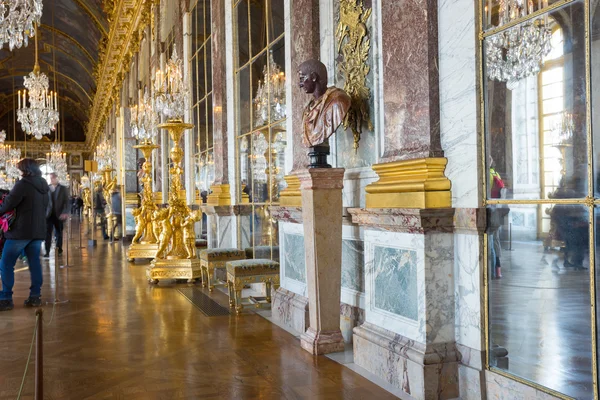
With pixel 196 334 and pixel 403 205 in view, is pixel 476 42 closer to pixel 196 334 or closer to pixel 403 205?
pixel 403 205

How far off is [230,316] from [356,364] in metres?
2.28

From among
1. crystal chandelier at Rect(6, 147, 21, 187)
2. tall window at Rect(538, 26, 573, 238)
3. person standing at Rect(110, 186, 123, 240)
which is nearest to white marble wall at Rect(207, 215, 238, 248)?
tall window at Rect(538, 26, 573, 238)

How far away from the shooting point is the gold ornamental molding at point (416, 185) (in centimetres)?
364

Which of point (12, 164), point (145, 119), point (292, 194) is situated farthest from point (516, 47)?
point (12, 164)

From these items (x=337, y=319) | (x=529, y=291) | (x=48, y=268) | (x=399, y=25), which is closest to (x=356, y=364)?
(x=337, y=319)

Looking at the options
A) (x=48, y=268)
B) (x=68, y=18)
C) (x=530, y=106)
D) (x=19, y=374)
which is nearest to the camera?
(x=530, y=106)

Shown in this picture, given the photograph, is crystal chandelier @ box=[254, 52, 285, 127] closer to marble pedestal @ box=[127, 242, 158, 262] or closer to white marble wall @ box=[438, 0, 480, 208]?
white marble wall @ box=[438, 0, 480, 208]

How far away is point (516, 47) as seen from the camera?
3254mm

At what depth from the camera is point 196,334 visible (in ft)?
17.7

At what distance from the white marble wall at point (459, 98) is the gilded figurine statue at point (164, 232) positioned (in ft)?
Result: 20.1

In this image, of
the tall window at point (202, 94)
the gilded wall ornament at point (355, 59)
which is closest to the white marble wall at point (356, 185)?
the gilded wall ornament at point (355, 59)

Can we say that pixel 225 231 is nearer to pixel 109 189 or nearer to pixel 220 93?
pixel 220 93

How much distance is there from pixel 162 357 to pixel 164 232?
179 inches

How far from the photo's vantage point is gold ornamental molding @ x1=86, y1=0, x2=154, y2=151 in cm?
1744
